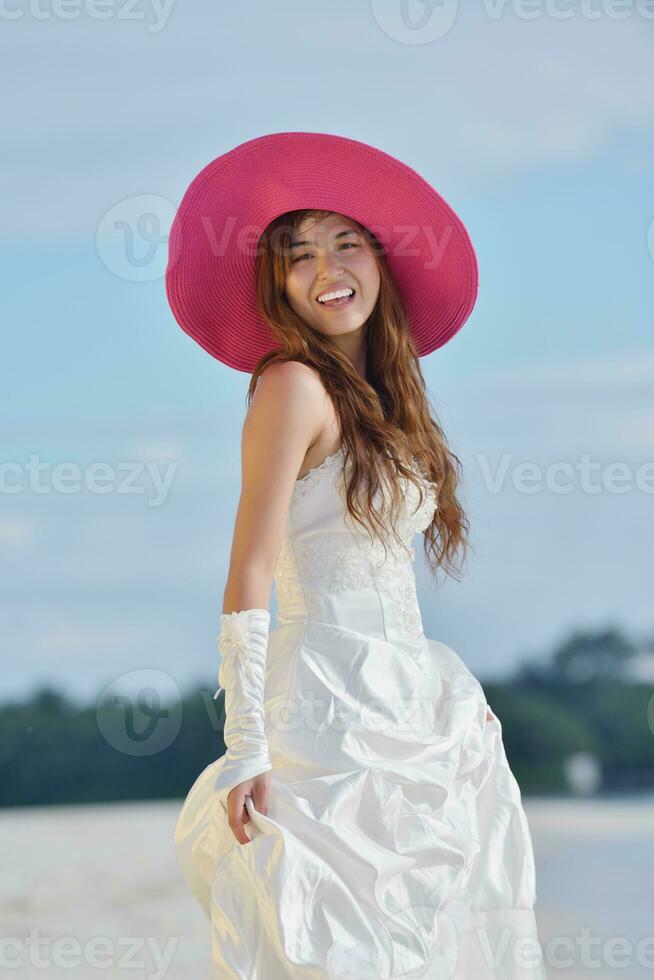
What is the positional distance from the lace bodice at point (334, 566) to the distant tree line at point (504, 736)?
13.1 ft

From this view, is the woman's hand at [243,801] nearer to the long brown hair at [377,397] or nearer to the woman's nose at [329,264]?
the long brown hair at [377,397]

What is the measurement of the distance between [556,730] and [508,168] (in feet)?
9.17

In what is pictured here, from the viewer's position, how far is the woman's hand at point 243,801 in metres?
1.36

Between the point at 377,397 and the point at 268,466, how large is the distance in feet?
0.94

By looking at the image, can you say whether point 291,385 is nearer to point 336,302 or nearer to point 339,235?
point 336,302

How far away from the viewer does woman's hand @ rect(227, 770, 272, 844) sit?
4.46ft

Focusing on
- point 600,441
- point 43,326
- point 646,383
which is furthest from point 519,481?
point 43,326

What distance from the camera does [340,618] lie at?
158cm

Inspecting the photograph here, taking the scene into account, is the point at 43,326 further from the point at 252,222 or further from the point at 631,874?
the point at 252,222

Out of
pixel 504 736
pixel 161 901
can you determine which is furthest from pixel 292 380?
pixel 504 736

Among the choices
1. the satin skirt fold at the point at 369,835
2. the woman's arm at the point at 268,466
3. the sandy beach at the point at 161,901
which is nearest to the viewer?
the satin skirt fold at the point at 369,835

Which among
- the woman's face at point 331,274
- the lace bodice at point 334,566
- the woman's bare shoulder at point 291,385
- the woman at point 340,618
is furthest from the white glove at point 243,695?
the woman's face at point 331,274

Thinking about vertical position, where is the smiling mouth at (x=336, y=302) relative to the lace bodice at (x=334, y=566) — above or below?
above

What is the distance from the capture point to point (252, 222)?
179cm
